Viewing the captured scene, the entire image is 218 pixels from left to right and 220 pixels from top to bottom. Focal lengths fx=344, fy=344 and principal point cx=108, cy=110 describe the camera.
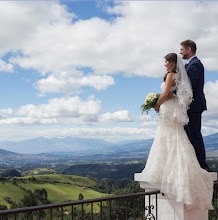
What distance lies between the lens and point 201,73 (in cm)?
435

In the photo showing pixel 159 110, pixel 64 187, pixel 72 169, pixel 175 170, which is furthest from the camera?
pixel 72 169

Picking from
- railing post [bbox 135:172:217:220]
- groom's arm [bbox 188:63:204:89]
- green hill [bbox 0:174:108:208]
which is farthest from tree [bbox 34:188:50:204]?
groom's arm [bbox 188:63:204:89]

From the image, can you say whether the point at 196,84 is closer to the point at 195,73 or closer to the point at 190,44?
the point at 195,73

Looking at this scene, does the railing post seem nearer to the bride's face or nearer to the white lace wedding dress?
the white lace wedding dress

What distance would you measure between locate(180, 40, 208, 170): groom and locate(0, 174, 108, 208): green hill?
239ft

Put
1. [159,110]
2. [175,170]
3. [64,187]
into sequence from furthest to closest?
[64,187]
[159,110]
[175,170]

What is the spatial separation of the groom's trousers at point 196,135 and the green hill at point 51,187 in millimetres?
72885

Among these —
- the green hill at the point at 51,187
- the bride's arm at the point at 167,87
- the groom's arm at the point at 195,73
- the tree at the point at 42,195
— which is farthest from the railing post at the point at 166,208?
the tree at the point at 42,195

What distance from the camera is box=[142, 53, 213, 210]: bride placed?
4.06 metres

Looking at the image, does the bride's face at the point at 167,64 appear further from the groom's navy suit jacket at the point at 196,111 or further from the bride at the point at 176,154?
the groom's navy suit jacket at the point at 196,111

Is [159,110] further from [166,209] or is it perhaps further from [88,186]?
[88,186]

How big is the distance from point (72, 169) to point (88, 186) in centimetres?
6675

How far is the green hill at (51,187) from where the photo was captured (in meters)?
77.2

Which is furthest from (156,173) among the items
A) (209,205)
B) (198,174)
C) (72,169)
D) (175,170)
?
(72,169)
